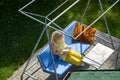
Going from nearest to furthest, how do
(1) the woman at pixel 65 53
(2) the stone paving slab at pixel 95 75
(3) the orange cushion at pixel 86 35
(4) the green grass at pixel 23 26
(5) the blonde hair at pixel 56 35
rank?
(2) the stone paving slab at pixel 95 75, (5) the blonde hair at pixel 56 35, (1) the woman at pixel 65 53, (3) the orange cushion at pixel 86 35, (4) the green grass at pixel 23 26

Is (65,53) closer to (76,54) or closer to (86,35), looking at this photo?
(76,54)

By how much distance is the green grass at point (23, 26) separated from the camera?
9656mm

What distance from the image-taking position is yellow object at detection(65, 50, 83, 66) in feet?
29.1

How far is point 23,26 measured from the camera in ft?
35.2

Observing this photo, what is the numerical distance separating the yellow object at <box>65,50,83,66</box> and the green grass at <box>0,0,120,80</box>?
57.1 inches

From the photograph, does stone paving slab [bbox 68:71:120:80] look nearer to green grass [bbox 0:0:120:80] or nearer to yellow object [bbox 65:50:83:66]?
yellow object [bbox 65:50:83:66]

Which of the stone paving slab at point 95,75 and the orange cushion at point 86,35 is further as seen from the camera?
the orange cushion at point 86,35

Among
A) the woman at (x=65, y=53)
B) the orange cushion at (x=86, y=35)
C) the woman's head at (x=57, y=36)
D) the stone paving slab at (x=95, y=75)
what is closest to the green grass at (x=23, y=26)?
the orange cushion at (x=86, y=35)

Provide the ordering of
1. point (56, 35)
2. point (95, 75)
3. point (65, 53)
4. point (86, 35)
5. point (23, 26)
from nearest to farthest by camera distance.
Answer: point (95, 75)
point (56, 35)
point (65, 53)
point (86, 35)
point (23, 26)

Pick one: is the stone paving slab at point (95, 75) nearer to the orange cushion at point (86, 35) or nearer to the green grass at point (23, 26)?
the orange cushion at point (86, 35)

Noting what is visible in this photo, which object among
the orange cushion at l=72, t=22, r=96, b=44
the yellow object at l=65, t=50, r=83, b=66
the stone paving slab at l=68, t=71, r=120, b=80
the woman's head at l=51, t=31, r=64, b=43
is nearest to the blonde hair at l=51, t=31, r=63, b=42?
the woman's head at l=51, t=31, r=64, b=43

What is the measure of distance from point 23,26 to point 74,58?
8.52 ft

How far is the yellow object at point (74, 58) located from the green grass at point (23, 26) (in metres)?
1.45

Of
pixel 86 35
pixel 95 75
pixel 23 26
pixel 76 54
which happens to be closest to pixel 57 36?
pixel 76 54
